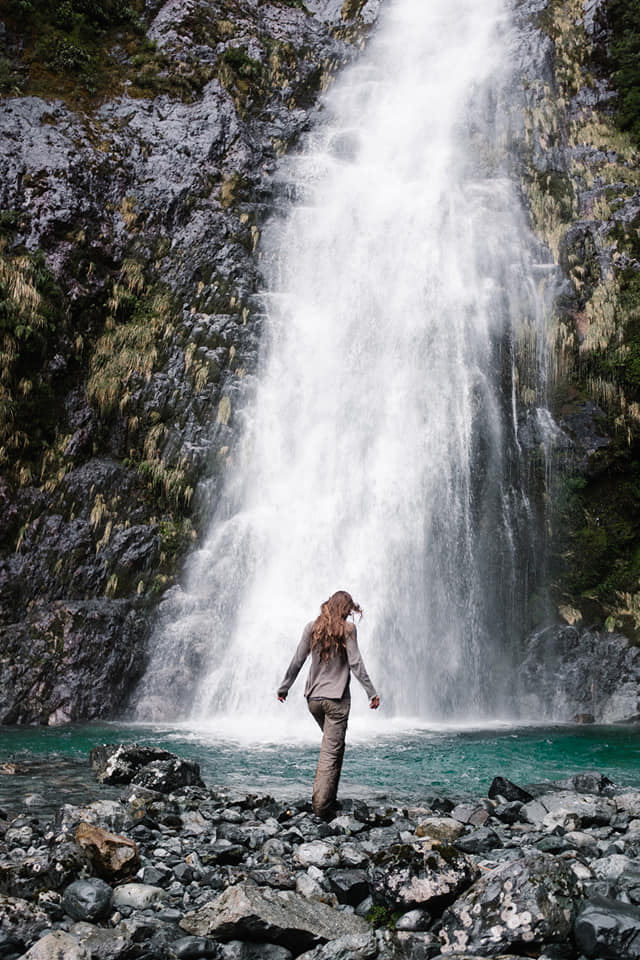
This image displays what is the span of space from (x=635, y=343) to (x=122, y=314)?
12846 mm

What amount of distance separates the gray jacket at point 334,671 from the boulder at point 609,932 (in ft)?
8.82

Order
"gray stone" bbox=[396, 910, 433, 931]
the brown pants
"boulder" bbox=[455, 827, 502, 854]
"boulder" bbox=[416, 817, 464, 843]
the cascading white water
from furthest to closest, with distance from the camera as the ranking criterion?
the cascading white water → the brown pants → "boulder" bbox=[416, 817, 464, 843] → "boulder" bbox=[455, 827, 502, 854] → "gray stone" bbox=[396, 910, 433, 931]

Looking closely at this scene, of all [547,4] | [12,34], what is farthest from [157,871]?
[547,4]

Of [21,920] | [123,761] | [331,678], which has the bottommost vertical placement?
[21,920]

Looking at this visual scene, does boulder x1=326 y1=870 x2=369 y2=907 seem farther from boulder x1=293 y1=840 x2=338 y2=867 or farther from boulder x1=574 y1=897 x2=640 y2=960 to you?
boulder x1=574 y1=897 x2=640 y2=960

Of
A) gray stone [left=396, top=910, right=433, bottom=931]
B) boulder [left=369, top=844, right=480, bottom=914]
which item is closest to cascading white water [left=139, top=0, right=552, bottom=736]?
boulder [left=369, top=844, right=480, bottom=914]

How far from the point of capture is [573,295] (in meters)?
18.4

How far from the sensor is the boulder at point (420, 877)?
3514mm

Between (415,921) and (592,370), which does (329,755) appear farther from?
(592,370)

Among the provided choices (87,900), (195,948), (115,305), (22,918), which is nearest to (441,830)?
(195,948)

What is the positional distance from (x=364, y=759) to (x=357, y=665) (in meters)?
3.76

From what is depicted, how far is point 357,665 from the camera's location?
5664 millimetres

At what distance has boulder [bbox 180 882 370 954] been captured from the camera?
127 inches

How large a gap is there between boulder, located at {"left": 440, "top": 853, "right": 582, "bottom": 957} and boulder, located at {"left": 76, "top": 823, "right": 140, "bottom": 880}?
1854 mm
